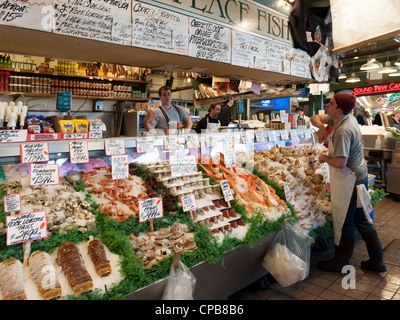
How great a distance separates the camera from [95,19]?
260 cm

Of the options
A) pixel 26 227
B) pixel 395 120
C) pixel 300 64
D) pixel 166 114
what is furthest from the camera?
pixel 395 120

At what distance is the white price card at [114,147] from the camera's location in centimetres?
271

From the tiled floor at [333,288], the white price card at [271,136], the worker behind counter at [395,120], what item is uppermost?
the worker behind counter at [395,120]

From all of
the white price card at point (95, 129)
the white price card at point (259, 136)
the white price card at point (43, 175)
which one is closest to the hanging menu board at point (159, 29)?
the white price card at point (95, 129)

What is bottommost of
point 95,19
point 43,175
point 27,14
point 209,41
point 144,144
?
point 43,175

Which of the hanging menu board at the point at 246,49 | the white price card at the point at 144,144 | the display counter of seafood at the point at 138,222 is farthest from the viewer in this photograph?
the hanging menu board at the point at 246,49

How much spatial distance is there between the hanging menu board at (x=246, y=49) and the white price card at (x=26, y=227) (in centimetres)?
287

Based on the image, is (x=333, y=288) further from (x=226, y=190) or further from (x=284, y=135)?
(x=284, y=135)

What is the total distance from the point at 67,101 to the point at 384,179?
26.8 ft

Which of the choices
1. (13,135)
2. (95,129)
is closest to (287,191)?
(95,129)

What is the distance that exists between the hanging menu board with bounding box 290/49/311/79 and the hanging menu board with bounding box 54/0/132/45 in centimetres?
291

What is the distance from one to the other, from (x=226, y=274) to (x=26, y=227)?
1.66 meters

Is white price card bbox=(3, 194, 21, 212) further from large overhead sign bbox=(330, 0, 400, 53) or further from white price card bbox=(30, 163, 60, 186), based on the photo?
large overhead sign bbox=(330, 0, 400, 53)

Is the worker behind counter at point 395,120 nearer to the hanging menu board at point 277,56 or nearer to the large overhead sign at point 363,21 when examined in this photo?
the hanging menu board at point 277,56
